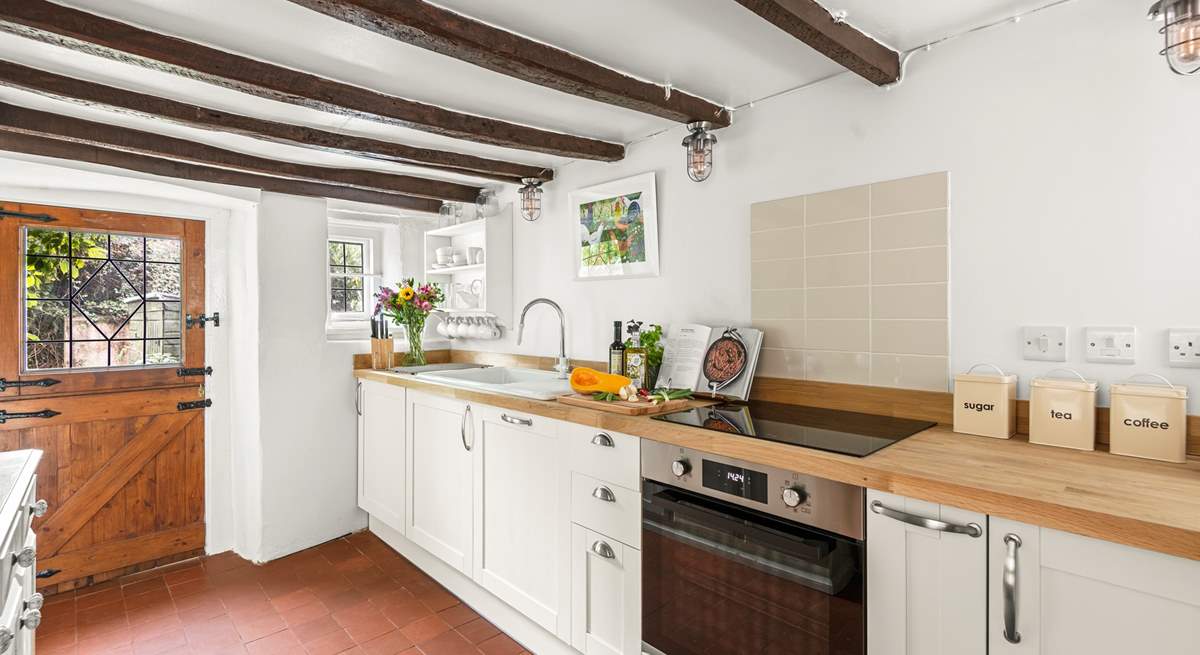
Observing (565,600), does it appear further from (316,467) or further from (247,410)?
(247,410)

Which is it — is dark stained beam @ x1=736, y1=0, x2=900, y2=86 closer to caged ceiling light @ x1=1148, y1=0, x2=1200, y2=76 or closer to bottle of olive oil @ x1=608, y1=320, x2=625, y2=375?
caged ceiling light @ x1=1148, y1=0, x2=1200, y2=76

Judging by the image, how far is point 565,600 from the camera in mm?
2059

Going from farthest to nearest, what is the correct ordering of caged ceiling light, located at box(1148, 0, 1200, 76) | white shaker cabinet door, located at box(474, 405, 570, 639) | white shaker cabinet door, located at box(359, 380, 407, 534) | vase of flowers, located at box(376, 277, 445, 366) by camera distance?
vase of flowers, located at box(376, 277, 445, 366)
white shaker cabinet door, located at box(359, 380, 407, 534)
white shaker cabinet door, located at box(474, 405, 570, 639)
caged ceiling light, located at box(1148, 0, 1200, 76)

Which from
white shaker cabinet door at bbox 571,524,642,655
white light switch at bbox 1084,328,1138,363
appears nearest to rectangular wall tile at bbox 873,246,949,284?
white light switch at bbox 1084,328,1138,363

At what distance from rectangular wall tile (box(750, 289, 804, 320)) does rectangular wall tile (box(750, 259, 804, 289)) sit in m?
0.02

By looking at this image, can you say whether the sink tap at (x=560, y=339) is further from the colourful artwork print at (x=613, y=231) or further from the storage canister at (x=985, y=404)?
the storage canister at (x=985, y=404)

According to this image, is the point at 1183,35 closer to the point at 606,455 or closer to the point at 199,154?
the point at 606,455

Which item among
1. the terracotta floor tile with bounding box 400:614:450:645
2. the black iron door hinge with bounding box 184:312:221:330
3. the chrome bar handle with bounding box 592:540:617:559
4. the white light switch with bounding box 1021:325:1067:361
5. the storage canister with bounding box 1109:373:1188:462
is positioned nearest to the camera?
the storage canister with bounding box 1109:373:1188:462

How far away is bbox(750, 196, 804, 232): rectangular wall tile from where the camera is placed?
6.87 feet

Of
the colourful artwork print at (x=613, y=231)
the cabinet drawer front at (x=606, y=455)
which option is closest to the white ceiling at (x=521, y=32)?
the colourful artwork print at (x=613, y=231)

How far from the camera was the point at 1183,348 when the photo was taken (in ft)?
4.59

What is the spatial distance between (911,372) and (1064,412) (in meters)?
0.41

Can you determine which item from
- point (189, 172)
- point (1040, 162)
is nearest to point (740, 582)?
point (1040, 162)

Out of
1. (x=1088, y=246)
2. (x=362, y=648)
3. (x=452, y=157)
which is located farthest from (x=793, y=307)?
(x=362, y=648)
